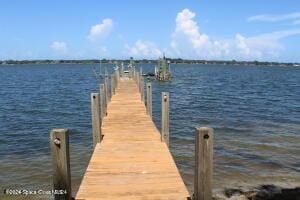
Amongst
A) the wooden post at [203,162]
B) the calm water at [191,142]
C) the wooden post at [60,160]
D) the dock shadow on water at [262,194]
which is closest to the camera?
the wooden post at [60,160]

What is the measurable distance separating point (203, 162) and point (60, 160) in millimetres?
2049

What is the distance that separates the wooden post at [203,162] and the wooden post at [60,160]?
6.15ft

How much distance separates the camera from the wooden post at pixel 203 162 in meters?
5.91

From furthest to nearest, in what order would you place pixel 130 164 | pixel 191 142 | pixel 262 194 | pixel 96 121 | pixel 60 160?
pixel 191 142 → pixel 262 194 → pixel 96 121 → pixel 130 164 → pixel 60 160

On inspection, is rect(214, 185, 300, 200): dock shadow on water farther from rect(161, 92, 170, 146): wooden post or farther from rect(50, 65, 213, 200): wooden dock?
rect(50, 65, 213, 200): wooden dock

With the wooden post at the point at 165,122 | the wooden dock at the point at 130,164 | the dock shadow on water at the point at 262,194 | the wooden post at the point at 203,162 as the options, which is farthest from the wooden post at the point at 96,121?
the wooden post at the point at 203,162

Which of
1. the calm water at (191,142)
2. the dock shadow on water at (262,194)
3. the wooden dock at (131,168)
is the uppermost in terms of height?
the wooden dock at (131,168)

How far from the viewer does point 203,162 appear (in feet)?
19.8

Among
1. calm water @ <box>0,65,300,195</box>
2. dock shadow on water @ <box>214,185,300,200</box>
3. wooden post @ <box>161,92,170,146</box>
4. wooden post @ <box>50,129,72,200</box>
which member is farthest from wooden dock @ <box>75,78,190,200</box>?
dock shadow on water @ <box>214,185,300,200</box>

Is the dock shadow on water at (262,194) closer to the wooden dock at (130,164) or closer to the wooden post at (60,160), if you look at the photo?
the wooden dock at (130,164)

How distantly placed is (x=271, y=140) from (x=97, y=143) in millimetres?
10654

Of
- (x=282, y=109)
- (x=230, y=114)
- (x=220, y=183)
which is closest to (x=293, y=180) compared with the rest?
(x=220, y=183)

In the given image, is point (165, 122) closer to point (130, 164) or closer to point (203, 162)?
point (130, 164)

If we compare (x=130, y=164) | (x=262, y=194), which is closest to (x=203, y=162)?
(x=130, y=164)
